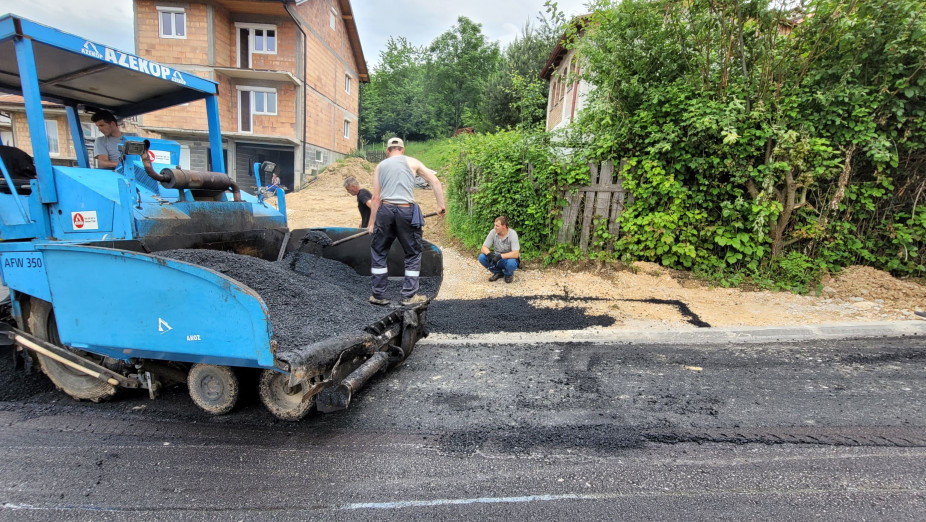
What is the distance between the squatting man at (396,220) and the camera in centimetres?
394

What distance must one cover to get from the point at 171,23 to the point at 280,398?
21.9m

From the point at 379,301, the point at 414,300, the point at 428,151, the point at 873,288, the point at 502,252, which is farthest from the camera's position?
the point at 428,151

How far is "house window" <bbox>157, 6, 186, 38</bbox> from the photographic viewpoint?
18469 mm

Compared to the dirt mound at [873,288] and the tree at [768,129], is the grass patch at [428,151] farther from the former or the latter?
the dirt mound at [873,288]

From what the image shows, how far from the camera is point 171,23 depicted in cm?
1861

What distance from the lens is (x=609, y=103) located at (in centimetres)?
699

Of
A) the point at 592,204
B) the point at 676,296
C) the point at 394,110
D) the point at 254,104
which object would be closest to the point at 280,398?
the point at 676,296

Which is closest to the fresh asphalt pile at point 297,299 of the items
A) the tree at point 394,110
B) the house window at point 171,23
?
the house window at point 171,23

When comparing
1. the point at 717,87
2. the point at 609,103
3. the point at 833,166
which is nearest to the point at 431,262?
the point at 609,103

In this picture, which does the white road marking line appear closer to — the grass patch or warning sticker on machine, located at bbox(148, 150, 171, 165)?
warning sticker on machine, located at bbox(148, 150, 171, 165)

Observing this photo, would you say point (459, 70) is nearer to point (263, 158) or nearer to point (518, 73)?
point (518, 73)

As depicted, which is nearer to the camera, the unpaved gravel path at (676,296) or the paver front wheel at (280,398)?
the paver front wheel at (280,398)

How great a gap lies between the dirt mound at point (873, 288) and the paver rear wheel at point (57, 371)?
8.05 metres

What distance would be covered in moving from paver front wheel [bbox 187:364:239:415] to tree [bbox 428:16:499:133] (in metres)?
37.2
